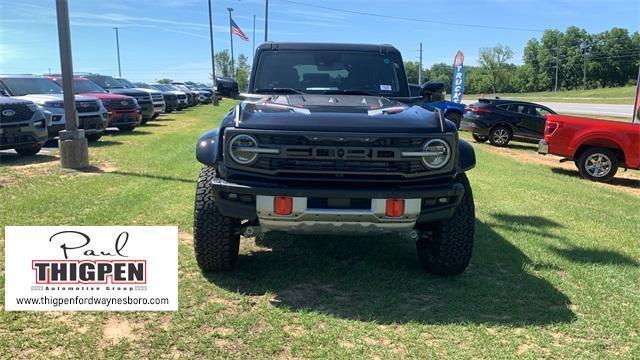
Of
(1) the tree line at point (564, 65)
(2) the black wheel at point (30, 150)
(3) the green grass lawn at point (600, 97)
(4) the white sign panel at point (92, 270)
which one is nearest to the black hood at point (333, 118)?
(4) the white sign panel at point (92, 270)

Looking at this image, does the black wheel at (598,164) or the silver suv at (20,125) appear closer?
the silver suv at (20,125)

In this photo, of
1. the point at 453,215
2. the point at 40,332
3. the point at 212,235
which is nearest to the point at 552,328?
the point at 453,215

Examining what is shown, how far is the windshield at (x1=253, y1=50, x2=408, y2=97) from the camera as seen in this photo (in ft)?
16.1

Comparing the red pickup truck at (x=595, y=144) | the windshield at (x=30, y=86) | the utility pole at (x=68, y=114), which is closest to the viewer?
→ the utility pole at (x=68, y=114)

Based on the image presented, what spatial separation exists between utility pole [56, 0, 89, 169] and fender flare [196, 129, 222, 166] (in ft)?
18.6

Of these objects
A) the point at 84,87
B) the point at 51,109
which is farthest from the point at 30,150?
the point at 84,87

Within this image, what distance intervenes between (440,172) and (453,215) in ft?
1.52

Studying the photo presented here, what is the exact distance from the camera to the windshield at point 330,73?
16.1ft

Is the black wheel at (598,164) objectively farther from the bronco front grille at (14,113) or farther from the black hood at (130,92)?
the black hood at (130,92)

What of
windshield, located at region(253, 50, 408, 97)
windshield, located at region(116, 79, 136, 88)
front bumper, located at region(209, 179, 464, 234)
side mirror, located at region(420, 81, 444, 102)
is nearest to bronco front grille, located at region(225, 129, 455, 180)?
front bumper, located at region(209, 179, 464, 234)

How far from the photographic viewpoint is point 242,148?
343 centimetres

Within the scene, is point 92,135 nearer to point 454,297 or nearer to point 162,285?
point 162,285

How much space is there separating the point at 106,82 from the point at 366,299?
1690 centimetres

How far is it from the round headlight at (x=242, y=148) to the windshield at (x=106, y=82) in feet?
52.2
